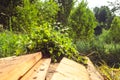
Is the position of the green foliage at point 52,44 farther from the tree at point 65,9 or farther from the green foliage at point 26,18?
the tree at point 65,9

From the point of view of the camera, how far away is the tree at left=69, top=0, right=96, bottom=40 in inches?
875

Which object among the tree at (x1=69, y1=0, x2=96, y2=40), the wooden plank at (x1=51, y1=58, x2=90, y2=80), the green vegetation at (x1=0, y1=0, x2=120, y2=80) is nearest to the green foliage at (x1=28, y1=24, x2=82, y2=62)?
the green vegetation at (x1=0, y1=0, x2=120, y2=80)

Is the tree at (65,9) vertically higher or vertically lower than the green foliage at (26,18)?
higher

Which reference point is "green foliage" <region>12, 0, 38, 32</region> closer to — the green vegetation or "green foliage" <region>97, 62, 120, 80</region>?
the green vegetation

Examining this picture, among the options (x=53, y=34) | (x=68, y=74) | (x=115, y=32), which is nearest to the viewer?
(x=68, y=74)

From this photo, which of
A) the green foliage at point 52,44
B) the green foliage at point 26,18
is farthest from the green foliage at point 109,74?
the green foliage at point 26,18

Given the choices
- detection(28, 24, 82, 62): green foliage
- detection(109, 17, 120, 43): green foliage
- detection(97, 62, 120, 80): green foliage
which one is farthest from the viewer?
detection(109, 17, 120, 43): green foliage

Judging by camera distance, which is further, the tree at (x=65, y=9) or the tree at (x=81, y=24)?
the tree at (x=65, y=9)

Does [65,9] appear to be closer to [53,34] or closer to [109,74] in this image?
[53,34]

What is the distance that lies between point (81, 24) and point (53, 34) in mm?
18455

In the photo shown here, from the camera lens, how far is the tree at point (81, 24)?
22219 mm

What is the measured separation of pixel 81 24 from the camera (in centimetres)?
2259

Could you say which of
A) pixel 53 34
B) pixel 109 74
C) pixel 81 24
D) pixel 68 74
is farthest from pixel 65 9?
pixel 68 74

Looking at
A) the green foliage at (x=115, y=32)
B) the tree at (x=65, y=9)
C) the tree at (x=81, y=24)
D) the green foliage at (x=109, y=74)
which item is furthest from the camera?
the tree at (x=65, y=9)
